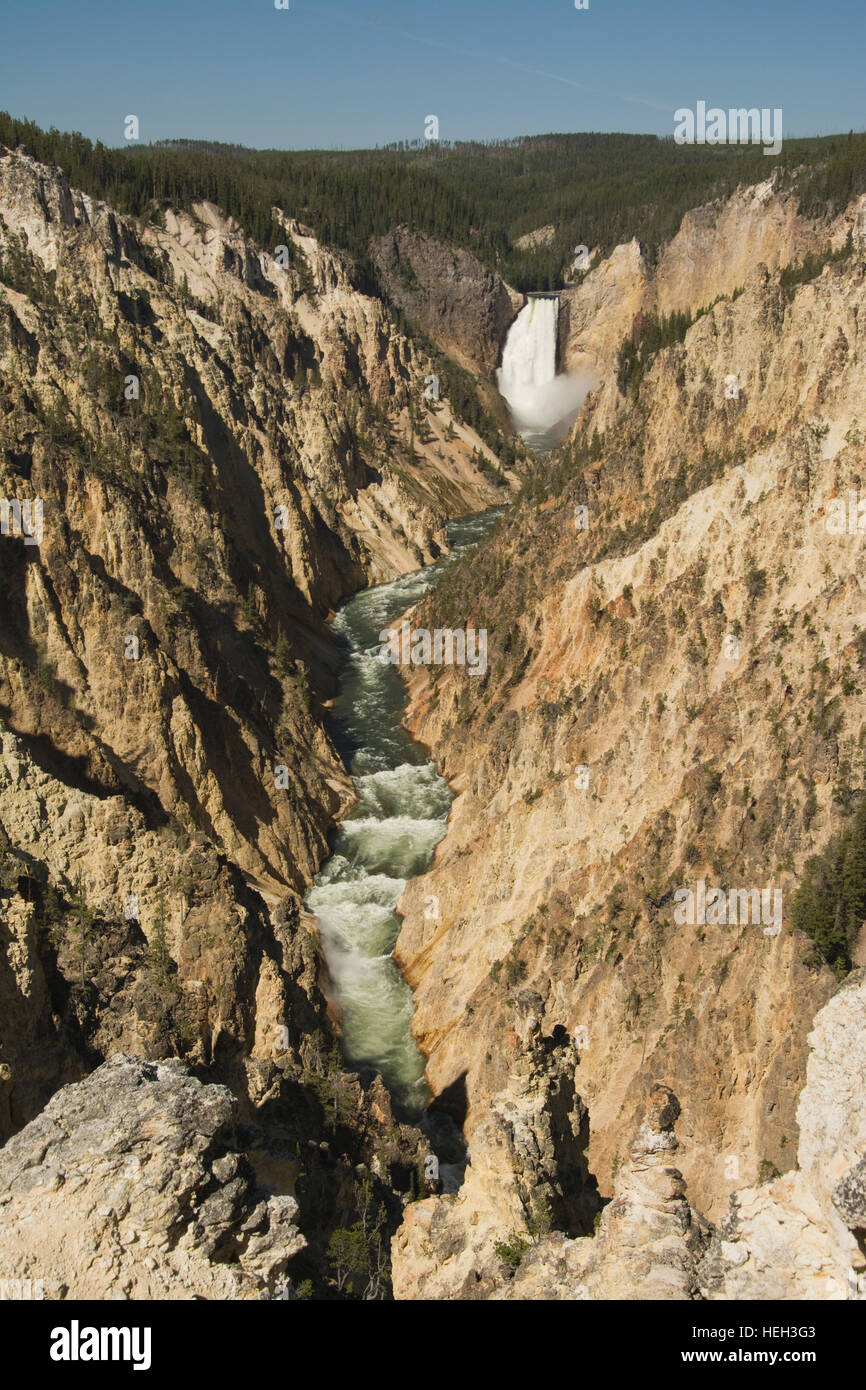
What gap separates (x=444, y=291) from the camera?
400 feet

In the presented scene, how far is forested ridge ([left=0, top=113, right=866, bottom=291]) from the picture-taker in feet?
285

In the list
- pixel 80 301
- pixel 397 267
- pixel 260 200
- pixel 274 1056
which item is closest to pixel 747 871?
pixel 274 1056

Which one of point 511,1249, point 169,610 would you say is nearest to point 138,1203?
point 511,1249

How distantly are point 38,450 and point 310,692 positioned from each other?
18.3m

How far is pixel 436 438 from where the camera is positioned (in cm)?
9738

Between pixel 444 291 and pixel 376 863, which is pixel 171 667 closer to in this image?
pixel 376 863

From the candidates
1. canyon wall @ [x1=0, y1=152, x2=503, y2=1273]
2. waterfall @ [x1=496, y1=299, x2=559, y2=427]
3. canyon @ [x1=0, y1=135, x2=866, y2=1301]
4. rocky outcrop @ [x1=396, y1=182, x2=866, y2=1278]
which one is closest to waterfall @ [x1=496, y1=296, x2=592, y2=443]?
waterfall @ [x1=496, y1=299, x2=559, y2=427]

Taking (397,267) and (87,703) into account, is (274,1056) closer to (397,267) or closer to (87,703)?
(87,703)

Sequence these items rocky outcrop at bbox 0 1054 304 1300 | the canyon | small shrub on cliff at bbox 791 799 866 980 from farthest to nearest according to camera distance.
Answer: small shrub on cliff at bbox 791 799 866 980
the canyon
rocky outcrop at bbox 0 1054 304 1300

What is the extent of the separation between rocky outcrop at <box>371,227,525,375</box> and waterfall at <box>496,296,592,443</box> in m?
3.54

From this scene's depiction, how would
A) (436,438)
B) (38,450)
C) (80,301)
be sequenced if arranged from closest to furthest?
(38,450)
(80,301)
(436,438)

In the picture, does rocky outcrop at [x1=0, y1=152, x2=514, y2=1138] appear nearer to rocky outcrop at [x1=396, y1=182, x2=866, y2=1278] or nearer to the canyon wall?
the canyon wall

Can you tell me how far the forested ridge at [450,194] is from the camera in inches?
3418

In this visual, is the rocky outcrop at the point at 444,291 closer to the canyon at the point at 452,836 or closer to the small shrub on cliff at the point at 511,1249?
the canyon at the point at 452,836
